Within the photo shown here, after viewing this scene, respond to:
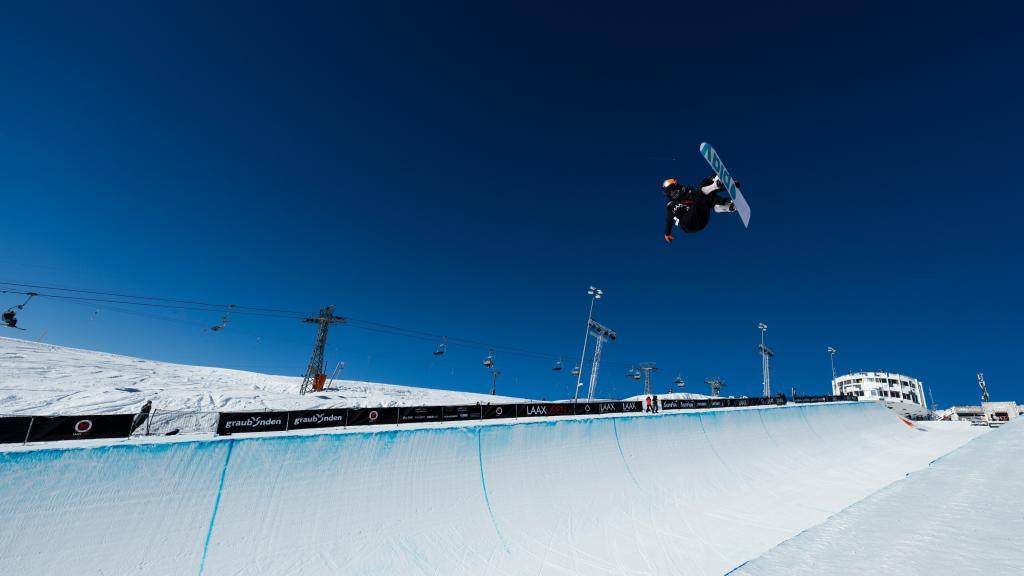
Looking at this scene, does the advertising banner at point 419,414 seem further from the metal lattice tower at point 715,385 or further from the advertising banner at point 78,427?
the metal lattice tower at point 715,385

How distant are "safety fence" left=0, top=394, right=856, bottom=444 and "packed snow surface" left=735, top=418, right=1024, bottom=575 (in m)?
10.7

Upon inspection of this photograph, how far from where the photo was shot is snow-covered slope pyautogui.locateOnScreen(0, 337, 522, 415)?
22453 millimetres

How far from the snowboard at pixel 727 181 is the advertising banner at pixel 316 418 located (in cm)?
1142

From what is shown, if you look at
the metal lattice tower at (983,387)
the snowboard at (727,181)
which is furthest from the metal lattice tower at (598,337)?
the metal lattice tower at (983,387)

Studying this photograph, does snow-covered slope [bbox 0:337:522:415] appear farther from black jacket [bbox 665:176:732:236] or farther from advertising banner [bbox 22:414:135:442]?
black jacket [bbox 665:176:732:236]

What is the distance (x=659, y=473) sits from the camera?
Result: 11742 millimetres

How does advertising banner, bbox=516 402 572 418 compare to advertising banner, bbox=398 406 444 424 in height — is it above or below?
above

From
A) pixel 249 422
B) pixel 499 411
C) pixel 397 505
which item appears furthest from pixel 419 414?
pixel 397 505

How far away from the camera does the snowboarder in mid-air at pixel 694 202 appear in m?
7.12

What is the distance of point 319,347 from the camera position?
42812 mm

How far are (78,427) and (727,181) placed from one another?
13.6m

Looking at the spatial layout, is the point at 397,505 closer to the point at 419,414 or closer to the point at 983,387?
the point at 419,414

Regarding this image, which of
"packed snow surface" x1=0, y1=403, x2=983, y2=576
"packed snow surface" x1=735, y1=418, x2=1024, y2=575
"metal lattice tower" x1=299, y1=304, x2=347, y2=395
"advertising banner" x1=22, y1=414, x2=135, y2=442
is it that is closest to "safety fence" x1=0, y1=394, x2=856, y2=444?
"advertising banner" x1=22, y1=414, x2=135, y2=442

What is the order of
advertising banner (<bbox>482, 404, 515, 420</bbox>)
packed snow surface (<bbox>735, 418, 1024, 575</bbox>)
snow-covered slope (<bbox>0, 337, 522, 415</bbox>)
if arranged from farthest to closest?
snow-covered slope (<bbox>0, 337, 522, 415</bbox>) → advertising banner (<bbox>482, 404, 515, 420</bbox>) → packed snow surface (<bbox>735, 418, 1024, 575</bbox>)
